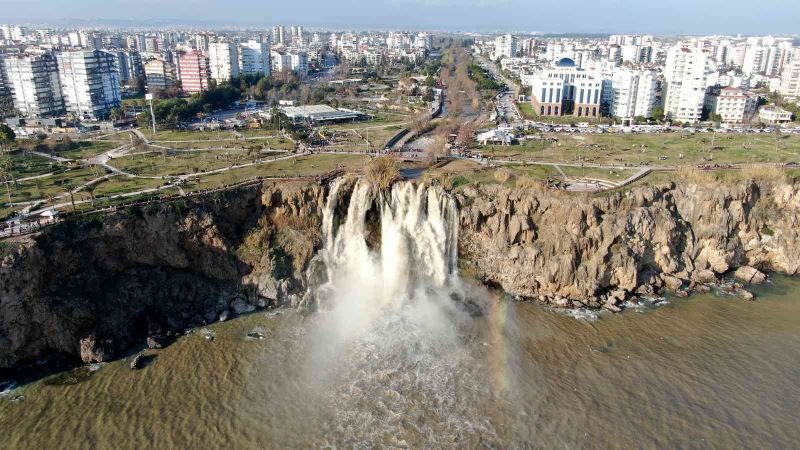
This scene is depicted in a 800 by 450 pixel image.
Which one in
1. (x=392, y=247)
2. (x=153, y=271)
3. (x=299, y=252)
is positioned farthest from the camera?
(x=392, y=247)

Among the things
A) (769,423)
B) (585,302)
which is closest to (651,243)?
(585,302)

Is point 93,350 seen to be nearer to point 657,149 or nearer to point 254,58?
point 657,149

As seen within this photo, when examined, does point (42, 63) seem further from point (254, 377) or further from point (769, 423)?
point (769, 423)

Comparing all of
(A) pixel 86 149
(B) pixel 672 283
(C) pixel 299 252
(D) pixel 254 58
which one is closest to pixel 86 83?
(A) pixel 86 149

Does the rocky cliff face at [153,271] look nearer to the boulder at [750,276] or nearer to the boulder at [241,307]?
the boulder at [241,307]

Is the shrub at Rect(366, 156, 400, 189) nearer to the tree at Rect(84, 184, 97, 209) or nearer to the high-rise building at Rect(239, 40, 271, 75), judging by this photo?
the tree at Rect(84, 184, 97, 209)

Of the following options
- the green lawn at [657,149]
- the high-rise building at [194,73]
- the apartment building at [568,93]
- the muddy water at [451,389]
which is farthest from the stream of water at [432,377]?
the high-rise building at [194,73]
